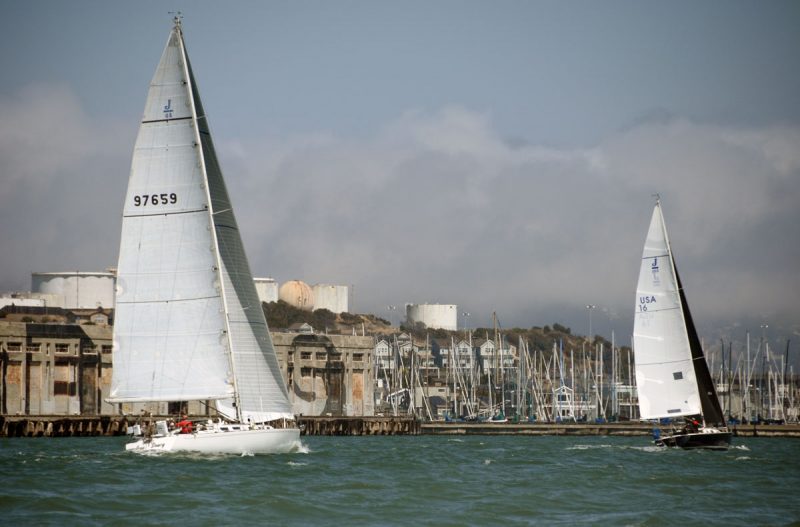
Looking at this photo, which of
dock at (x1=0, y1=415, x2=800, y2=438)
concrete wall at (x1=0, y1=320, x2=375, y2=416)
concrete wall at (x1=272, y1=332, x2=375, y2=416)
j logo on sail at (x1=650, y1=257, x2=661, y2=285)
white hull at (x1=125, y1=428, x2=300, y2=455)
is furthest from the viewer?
concrete wall at (x1=272, y1=332, x2=375, y2=416)

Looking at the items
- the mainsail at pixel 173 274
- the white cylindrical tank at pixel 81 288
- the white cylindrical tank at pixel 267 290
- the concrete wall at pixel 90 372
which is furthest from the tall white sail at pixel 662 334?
the white cylindrical tank at pixel 267 290

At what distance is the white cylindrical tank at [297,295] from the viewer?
16838 cm

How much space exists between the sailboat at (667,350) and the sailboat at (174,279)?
21.1 m

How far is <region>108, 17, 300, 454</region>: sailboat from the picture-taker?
4075 cm

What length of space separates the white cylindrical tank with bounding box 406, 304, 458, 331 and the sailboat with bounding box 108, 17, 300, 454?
15384cm

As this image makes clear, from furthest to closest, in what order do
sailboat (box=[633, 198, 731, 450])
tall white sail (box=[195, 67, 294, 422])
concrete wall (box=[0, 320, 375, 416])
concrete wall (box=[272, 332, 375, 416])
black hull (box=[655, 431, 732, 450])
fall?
concrete wall (box=[272, 332, 375, 416])
concrete wall (box=[0, 320, 375, 416])
sailboat (box=[633, 198, 731, 450])
black hull (box=[655, 431, 732, 450])
tall white sail (box=[195, 67, 294, 422])

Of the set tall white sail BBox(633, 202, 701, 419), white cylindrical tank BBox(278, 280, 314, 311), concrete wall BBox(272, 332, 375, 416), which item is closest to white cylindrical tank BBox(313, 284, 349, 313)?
white cylindrical tank BBox(278, 280, 314, 311)

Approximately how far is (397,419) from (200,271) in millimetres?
54449

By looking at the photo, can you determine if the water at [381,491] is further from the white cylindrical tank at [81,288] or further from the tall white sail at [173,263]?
the white cylindrical tank at [81,288]

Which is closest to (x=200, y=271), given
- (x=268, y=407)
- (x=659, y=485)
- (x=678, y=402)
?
(x=268, y=407)

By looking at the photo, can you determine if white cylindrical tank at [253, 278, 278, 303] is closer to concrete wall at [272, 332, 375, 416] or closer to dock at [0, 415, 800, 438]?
concrete wall at [272, 332, 375, 416]

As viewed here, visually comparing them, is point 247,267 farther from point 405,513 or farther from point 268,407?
point 405,513

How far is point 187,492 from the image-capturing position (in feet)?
104

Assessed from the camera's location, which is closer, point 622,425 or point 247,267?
point 247,267
